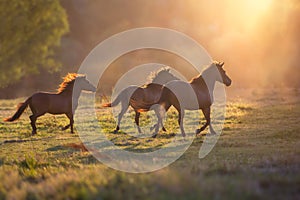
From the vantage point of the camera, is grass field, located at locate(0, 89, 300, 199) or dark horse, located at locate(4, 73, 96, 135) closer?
grass field, located at locate(0, 89, 300, 199)

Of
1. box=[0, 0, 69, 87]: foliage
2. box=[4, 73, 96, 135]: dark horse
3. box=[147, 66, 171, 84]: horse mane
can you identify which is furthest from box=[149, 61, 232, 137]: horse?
box=[0, 0, 69, 87]: foliage

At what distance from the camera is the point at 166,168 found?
26.6 ft

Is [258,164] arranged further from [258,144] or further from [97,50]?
[97,50]

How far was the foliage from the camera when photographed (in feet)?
61.9

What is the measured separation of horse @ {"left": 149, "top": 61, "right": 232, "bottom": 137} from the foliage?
7092 mm

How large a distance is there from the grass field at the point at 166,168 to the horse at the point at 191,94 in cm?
88

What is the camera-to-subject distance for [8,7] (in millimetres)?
18406

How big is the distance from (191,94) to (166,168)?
24.7 ft

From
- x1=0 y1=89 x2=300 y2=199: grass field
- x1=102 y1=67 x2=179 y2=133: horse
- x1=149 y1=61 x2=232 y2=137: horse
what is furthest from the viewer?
x1=102 y1=67 x2=179 y2=133: horse

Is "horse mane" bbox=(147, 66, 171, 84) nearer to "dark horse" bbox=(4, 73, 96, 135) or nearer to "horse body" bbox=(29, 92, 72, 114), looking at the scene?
"dark horse" bbox=(4, 73, 96, 135)

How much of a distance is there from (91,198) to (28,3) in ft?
50.4

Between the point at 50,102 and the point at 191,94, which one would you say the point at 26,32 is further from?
the point at 191,94

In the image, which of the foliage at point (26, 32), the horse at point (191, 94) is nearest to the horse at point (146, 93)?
the horse at point (191, 94)

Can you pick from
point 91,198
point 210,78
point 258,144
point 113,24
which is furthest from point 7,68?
point 113,24
